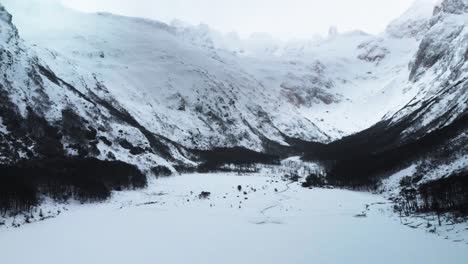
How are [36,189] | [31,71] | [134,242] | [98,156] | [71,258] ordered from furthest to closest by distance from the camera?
[31,71] → [98,156] → [36,189] → [134,242] → [71,258]

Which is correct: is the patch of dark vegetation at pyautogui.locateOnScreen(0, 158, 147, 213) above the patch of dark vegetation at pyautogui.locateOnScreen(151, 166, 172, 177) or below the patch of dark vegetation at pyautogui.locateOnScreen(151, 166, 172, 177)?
below

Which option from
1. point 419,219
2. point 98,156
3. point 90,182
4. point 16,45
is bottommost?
point 419,219

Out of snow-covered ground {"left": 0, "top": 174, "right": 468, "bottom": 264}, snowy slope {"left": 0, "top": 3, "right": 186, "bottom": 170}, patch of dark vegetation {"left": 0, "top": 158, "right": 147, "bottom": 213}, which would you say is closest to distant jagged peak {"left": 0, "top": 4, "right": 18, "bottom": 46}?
snowy slope {"left": 0, "top": 3, "right": 186, "bottom": 170}

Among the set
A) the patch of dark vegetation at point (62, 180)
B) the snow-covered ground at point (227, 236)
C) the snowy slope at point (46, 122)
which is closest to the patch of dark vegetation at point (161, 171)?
the snowy slope at point (46, 122)

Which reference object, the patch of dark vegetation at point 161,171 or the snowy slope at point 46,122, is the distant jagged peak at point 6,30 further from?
the patch of dark vegetation at point 161,171

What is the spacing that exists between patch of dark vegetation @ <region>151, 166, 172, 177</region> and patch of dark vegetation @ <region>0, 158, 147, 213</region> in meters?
19.1

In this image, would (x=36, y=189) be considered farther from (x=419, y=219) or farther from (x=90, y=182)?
(x=419, y=219)

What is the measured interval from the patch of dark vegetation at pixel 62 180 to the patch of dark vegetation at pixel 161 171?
19128 mm

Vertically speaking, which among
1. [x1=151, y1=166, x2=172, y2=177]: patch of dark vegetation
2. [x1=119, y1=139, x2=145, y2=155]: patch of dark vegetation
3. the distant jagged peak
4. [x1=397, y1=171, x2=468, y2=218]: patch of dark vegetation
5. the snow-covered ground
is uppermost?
the distant jagged peak

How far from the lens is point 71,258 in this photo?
50.4 meters

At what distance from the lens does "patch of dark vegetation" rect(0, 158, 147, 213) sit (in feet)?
279

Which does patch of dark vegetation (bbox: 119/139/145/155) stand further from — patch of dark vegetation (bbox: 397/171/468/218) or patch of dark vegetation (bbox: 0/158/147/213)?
patch of dark vegetation (bbox: 397/171/468/218)

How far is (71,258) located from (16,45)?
142389 mm

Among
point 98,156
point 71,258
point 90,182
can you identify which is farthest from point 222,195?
point 71,258
